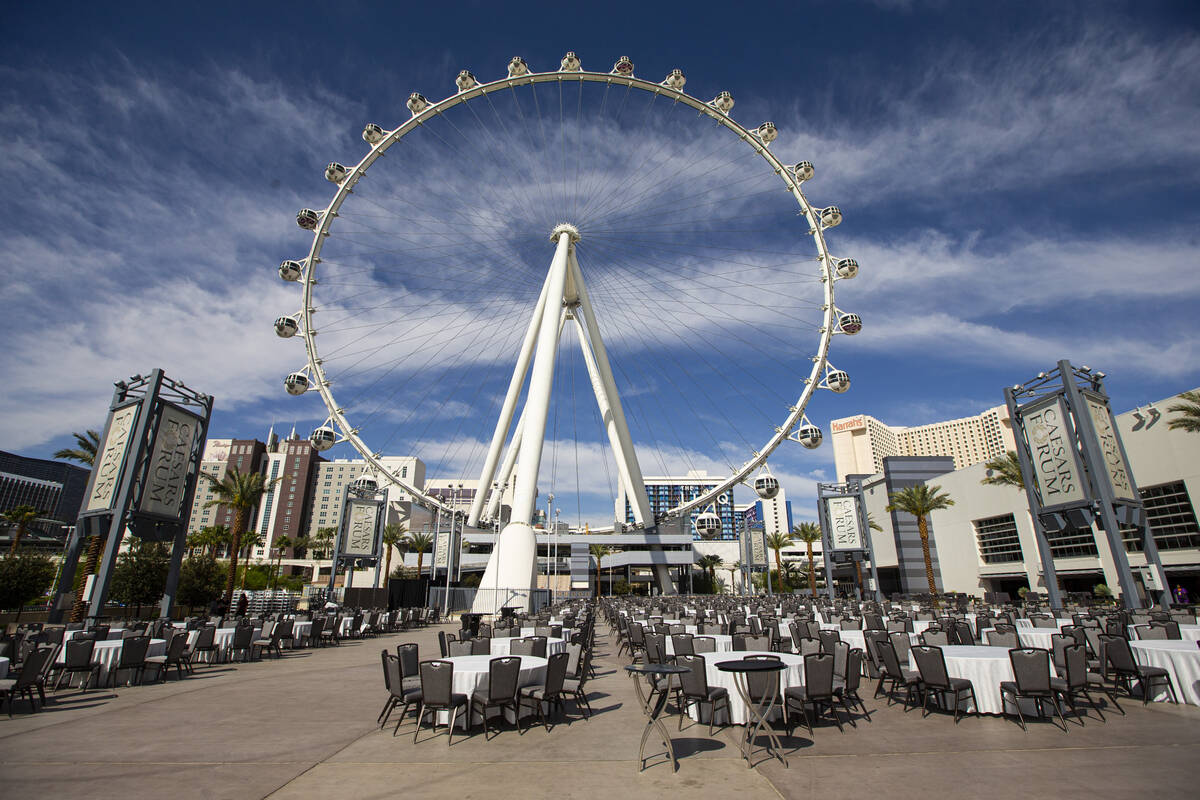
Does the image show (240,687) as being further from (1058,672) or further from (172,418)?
(1058,672)

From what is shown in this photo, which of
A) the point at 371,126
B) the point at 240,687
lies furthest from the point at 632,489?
the point at 240,687

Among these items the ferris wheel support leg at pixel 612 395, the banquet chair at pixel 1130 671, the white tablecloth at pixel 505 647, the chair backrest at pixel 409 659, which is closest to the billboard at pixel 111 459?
the white tablecloth at pixel 505 647

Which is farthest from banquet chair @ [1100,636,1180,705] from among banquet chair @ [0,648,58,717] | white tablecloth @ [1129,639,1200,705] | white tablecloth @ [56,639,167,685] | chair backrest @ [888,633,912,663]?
white tablecloth @ [56,639,167,685]

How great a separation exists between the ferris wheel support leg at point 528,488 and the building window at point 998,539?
48.7 meters

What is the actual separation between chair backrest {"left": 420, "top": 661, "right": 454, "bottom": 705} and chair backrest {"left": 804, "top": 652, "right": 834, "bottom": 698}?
4797 mm

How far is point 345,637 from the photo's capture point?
79.3 ft

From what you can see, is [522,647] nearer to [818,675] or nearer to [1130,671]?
[818,675]

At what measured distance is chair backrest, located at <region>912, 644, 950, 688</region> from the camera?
27.9ft

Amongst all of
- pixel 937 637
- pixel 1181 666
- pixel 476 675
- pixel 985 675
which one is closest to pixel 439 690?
pixel 476 675

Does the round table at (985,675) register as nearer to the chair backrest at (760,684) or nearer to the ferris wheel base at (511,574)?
the chair backrest at (760,684)

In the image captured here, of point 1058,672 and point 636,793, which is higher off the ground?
point 1058,672

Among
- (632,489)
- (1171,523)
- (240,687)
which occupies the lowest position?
(240,687)

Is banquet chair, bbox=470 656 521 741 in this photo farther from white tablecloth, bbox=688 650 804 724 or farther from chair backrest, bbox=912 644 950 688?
chair backrest, bbox=912 644 950 688

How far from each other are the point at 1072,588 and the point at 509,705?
2802 inches
